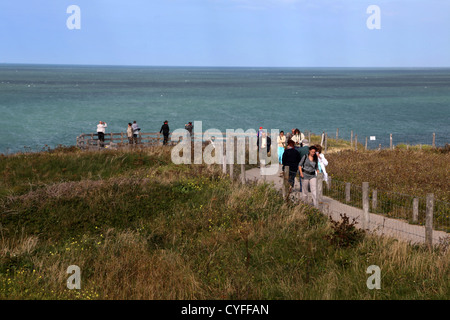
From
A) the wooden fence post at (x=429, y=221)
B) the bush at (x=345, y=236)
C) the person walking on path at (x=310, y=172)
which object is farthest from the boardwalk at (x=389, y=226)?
the bush at (x=345, y=236)

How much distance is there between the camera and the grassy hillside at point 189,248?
8.82 m

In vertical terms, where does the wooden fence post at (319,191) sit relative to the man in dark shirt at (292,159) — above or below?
below

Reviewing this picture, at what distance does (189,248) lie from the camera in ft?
37.4

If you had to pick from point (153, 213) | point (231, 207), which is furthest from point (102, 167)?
point (231, 207)

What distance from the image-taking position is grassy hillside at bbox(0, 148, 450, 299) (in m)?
8.82

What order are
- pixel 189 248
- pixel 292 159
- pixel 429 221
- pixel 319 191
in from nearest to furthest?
pixel 429 221 → pixel 189 248 → pixel 319 191 → pixel 292 159

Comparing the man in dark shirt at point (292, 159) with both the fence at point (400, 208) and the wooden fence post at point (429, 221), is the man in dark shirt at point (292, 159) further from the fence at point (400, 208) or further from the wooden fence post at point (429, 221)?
the wooden fence post at point (429, 221)

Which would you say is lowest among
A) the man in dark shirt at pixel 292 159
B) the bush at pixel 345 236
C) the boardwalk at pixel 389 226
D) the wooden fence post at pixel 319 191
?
the boardwalk at pixel 389 226

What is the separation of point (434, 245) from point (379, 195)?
566 cm

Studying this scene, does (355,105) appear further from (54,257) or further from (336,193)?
(54,257)

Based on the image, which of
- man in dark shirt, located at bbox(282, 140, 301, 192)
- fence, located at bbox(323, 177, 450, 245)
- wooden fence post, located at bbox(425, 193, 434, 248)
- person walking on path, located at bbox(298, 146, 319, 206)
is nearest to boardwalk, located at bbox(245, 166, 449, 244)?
fence, located at bbox(323, 177, 450, 245)

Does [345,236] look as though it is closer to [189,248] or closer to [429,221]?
[429,221]

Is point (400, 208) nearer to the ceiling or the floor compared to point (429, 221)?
nearer to the floor

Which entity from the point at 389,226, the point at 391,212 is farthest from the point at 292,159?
the point at 389,226
